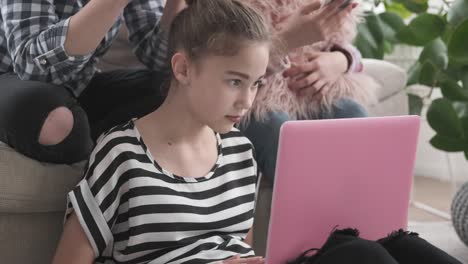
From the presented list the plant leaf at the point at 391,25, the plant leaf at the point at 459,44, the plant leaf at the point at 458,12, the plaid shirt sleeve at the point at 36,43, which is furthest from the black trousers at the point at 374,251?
the plant leaf at the point at 391,25

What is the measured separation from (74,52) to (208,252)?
40cm

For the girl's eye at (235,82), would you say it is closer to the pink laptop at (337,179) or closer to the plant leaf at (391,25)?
the pink laptop at (337,179)

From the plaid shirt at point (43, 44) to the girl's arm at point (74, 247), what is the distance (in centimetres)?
26

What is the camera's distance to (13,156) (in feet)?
4.15

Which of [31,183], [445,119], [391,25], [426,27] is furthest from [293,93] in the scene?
[391,25]

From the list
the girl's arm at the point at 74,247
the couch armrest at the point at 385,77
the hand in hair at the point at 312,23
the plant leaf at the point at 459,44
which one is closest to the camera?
the girl's arm at the point at 74,247

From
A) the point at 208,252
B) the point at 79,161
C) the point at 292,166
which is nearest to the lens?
the point at 292,166

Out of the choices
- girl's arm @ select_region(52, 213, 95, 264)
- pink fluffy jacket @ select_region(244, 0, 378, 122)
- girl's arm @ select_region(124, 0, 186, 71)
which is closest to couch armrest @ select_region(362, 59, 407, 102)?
pink fluffy jacket @ select_region(244, 0, 378, 122)

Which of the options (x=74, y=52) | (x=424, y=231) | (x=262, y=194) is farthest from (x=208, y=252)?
(x=424, y=231)

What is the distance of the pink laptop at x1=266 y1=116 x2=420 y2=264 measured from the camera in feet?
3.67

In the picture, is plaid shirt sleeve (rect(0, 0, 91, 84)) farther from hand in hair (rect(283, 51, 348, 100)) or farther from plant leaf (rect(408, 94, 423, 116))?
plant leaf (rect(408, 94, 423, 116))

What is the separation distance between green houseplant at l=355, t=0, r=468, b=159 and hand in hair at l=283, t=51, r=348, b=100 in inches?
20.5

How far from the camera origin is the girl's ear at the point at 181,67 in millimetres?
1224

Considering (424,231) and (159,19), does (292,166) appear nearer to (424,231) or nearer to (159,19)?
(159,19)
